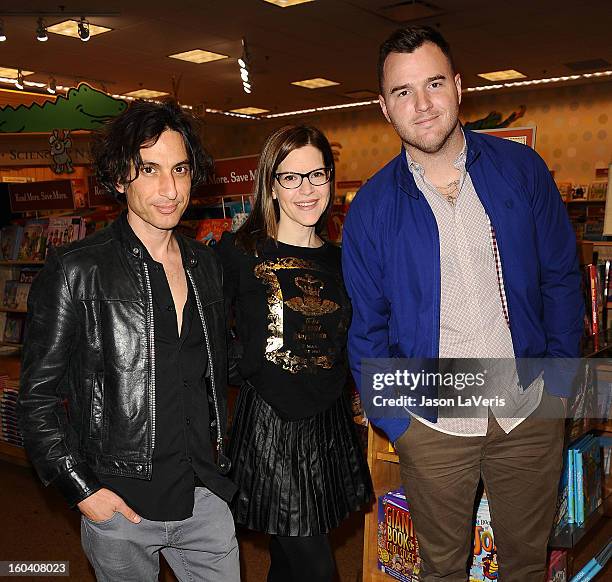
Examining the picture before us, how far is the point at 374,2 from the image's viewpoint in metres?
6.95

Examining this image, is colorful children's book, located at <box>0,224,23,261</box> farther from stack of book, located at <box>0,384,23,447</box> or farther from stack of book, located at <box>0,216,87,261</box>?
stack of book, located at <box>0,384,23,447</box>

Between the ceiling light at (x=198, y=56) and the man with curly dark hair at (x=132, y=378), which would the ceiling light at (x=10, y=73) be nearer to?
the ceiling light at (x=198, y=56)

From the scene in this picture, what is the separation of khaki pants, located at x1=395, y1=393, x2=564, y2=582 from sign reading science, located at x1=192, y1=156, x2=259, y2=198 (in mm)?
1943

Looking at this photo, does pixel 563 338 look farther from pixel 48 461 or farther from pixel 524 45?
pixel 524 45

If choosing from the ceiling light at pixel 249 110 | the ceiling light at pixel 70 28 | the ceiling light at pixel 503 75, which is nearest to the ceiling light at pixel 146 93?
the ceiling light at pixel 249 110

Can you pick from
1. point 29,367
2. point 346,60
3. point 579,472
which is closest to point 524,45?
point 346,60

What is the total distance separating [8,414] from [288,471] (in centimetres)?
317

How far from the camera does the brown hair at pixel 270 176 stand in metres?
2.03

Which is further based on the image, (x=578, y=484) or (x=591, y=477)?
(x=591, y=477)

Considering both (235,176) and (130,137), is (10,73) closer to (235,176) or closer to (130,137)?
(235,176)

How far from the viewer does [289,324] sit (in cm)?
196

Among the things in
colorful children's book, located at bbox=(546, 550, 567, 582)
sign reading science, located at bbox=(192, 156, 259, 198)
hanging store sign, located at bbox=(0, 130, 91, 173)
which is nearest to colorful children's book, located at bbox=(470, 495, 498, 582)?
colorful children's book, located at bbox=(546, 550, 567, 582)

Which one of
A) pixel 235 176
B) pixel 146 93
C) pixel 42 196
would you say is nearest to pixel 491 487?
pixel 235 176

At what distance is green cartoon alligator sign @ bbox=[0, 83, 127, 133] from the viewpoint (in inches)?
162
